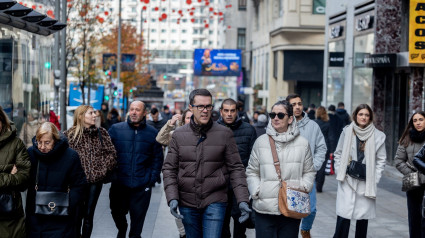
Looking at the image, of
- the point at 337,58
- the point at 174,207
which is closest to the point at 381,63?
the point at 337,58

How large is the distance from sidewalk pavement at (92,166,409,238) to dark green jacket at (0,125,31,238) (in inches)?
153

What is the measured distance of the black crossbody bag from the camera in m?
6.79

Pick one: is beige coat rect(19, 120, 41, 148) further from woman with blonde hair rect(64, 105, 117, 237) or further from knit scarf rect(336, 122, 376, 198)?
knit scarf rect(336, 122, 376, 198)

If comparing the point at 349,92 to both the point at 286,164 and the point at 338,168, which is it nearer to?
the point at 338,168

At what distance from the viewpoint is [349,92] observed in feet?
86.5

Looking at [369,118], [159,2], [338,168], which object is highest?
[159,2]

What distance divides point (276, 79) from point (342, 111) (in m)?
27.0

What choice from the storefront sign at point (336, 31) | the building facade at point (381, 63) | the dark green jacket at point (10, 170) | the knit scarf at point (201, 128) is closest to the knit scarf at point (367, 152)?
the knit scarf at point (201, 128)

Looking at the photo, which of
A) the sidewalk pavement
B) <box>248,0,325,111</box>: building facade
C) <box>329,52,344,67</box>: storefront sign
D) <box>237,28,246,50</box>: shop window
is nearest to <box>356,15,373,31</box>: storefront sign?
<box>329,52,344,67</box>: storefront sign

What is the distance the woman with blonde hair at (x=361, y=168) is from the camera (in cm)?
859

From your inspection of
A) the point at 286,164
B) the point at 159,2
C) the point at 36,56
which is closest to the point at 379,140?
the point at 286,164

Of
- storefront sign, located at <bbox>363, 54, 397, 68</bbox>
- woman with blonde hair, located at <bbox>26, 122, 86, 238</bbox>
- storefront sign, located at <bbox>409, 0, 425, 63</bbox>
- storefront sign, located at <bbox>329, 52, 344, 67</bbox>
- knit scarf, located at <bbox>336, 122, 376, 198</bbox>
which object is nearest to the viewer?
woman with blonde hair, located at <bbox>26, 122, 86, 238</bbox>

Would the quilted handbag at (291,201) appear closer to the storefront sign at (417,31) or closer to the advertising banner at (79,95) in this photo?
the storefront sign at (417,31)

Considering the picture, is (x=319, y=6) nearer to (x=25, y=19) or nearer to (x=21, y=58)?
(x=21, y=58)
